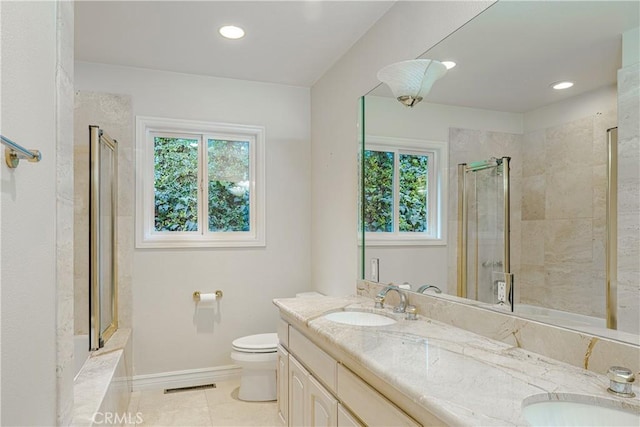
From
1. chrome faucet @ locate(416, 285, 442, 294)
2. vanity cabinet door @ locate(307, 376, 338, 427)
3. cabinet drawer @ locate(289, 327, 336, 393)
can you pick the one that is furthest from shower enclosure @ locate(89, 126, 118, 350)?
Answer: chrome faucet @ locate(416, 285, 442, 294)

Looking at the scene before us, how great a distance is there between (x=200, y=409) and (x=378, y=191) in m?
1.95

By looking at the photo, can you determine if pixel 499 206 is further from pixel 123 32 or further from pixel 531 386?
pixel 123 32

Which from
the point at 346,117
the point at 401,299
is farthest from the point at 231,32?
the point at 401,299

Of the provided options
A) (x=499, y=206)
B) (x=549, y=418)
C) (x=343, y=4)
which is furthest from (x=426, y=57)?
(x=549, y=418)

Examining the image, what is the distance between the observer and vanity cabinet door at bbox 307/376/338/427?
5.44 ft

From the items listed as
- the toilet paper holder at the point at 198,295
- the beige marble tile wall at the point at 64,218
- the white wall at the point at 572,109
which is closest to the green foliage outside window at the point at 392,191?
the white wall at the point at 572,109

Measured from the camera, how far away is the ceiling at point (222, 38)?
2.37 meters

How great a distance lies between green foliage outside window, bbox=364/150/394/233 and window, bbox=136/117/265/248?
123 cm

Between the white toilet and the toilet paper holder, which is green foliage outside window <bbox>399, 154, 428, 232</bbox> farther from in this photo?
the toilet paper holder

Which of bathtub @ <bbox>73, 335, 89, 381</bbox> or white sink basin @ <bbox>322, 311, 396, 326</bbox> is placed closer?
white sink basin @ <bbox>322, 311, 396, 326</bbox>

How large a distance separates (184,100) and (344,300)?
83.7 inches

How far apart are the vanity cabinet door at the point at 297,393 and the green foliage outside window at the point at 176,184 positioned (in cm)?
169

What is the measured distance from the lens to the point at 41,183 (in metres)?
1.13

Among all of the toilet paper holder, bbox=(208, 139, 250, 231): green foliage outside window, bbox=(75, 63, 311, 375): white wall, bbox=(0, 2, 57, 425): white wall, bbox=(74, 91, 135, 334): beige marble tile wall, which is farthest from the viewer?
bbox=(208, 139, 250, 231): green foliage outside window
